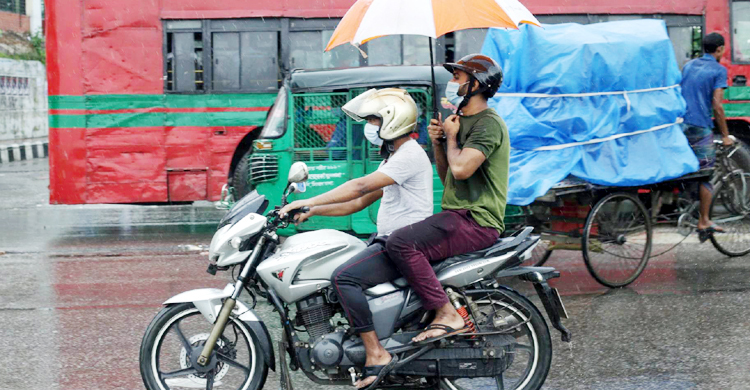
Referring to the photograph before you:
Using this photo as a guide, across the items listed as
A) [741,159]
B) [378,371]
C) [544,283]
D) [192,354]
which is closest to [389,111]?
[544,283]

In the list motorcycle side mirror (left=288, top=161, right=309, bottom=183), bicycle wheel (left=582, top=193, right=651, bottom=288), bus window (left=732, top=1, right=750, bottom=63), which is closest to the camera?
motorcycle side mirror (left=288, top=161, right=309, bottom=183)

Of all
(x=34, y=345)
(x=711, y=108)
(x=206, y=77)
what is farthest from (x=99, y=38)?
(x=711, y=108)

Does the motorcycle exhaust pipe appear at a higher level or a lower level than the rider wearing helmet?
lower

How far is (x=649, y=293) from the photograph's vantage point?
712cm

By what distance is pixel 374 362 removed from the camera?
4.38 m

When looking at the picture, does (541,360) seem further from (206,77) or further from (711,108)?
(206,77)

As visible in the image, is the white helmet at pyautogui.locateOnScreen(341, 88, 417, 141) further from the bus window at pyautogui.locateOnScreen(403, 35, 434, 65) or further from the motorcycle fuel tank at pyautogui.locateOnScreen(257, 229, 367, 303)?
the bus window at pyautogui.locateOnScreen(403, 35, 434, 65)

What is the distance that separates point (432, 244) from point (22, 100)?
2141 cm

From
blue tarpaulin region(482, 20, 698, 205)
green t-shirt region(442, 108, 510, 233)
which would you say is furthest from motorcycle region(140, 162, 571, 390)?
blue tarpaulin region(482, 20, 698, 205)

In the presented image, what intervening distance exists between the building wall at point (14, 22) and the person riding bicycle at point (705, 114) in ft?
84.1

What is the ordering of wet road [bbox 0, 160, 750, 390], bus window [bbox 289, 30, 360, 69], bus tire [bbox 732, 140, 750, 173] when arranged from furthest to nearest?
bus window [bbox 289, 30, 360, 69] → bus tire [bbox 732, 140, 750, 173] → wet road [bbox 0, 160, 750, 390]

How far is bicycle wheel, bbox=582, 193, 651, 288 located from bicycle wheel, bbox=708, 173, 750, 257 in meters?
0.98

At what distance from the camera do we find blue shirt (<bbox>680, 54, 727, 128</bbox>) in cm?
786

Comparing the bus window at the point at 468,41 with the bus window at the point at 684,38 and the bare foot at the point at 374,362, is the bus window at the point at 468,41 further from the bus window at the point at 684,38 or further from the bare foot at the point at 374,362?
the bare foot at the point at 374,362
